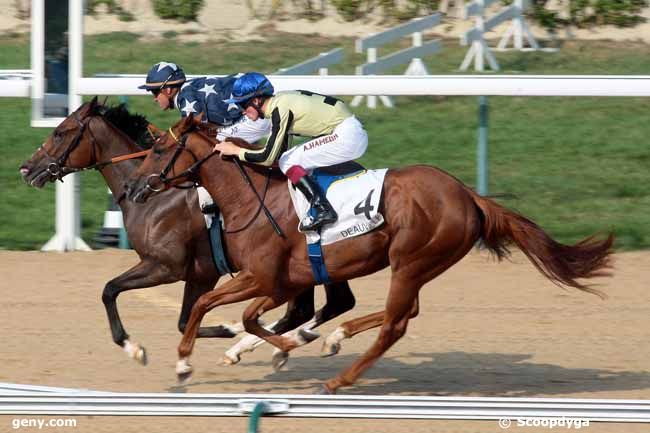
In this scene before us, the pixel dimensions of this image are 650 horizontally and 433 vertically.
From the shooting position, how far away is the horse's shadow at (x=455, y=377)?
662 centimetres

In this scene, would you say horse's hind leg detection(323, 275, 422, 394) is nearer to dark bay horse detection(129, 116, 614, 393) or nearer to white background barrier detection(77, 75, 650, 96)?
dark bay horse detection(129, 116, 614, 393)

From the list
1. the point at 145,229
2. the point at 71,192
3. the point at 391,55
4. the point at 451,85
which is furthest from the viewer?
the point at 391,55

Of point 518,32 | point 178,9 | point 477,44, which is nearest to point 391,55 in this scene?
point 477,44

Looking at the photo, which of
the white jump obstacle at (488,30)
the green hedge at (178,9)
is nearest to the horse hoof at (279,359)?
the white jump obstacle at (488,30)

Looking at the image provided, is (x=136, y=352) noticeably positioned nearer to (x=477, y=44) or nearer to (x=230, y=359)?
(x=230, y=359)

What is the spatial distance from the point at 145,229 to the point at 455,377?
6.07 feet

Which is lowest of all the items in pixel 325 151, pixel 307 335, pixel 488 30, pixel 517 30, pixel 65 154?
pixel 307 335

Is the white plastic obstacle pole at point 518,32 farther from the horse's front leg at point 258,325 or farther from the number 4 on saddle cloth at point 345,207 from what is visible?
the horse's front leg at point 258,325

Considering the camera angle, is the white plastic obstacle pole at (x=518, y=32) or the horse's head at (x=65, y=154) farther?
the white plastic obstacle pole at (x=518, y=32)

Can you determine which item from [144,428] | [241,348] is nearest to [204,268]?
[241,348]

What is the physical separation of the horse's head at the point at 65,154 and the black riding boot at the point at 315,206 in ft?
5.21

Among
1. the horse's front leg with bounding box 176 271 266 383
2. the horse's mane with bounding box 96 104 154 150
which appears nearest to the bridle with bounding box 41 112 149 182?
the horse's mane with bounding box 96 104 154 150

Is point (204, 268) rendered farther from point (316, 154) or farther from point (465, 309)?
point (465, 309)

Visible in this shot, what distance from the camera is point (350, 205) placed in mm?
6270
